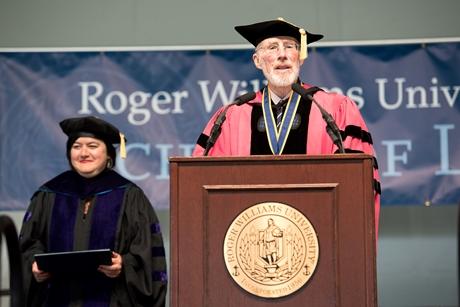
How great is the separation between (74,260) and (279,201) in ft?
4.61

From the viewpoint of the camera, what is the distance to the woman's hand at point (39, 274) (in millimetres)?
4740

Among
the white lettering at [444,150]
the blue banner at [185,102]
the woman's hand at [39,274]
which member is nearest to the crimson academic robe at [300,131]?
the woman's hand at [39,274]

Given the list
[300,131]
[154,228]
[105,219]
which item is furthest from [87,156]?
[300,131]

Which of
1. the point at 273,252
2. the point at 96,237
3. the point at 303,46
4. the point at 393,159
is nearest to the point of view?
the point at 273,252

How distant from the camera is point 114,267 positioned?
15.5ft

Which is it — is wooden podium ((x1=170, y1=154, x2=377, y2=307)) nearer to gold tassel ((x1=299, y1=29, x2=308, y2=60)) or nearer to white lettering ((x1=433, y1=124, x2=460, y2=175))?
gold tassel ((x1=299, y1=29, x2=308, y2=60))

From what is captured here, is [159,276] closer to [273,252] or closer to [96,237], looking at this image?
[96,237]

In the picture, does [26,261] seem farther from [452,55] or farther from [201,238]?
[452,55]

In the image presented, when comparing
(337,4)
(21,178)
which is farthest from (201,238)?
(337,4)

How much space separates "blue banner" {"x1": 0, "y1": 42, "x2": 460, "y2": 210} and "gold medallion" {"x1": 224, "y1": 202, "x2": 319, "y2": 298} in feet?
8.94

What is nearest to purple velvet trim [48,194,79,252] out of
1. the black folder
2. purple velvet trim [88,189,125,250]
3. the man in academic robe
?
purple velvet trim [88,189,125,250]

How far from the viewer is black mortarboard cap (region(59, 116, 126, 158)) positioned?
16.7 ft

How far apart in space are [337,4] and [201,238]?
3.46 meters

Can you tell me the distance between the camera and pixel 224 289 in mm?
3547
